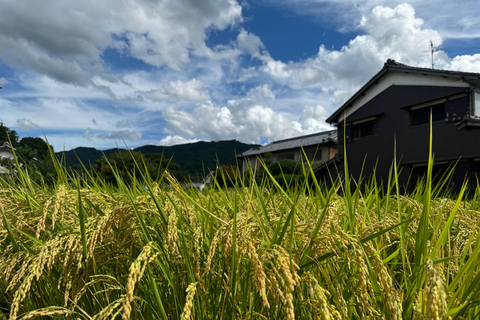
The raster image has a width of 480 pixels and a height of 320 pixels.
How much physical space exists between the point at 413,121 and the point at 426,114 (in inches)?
32.0

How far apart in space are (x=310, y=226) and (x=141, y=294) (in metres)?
0.71

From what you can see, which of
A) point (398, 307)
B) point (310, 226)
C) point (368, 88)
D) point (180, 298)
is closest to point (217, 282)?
point (180, 298)

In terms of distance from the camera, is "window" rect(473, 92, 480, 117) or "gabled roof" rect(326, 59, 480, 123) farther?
"window" rect(473, 92, 480, 117)

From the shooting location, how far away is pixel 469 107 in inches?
647

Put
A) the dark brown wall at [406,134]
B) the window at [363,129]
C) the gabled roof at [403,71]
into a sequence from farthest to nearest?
the window at [363,129], the dark brown wall at [406,134], the gabled roof at [403,71]

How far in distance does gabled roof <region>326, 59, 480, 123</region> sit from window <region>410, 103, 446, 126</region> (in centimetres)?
188

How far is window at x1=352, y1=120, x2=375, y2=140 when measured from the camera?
2189cm

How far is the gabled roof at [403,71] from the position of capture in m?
16.0

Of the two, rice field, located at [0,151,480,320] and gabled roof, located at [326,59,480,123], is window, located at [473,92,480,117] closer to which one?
gabled roof, located at [326,59,480,123]

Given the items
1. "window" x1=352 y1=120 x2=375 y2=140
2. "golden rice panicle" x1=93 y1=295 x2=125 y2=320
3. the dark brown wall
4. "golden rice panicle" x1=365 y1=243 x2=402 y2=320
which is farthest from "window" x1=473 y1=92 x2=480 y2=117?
"golden rice panicle" x1=93 y1=295 x2=125 y2=320

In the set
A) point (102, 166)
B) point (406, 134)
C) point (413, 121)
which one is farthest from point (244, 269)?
point (413, 121)

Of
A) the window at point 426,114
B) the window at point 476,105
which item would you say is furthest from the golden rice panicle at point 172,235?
the window at point 426,114

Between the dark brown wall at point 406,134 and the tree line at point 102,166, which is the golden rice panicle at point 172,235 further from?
the dark brown wall at point 406,134

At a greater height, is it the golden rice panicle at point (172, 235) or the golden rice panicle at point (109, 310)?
the golden rice panicle at point (172, 235)
